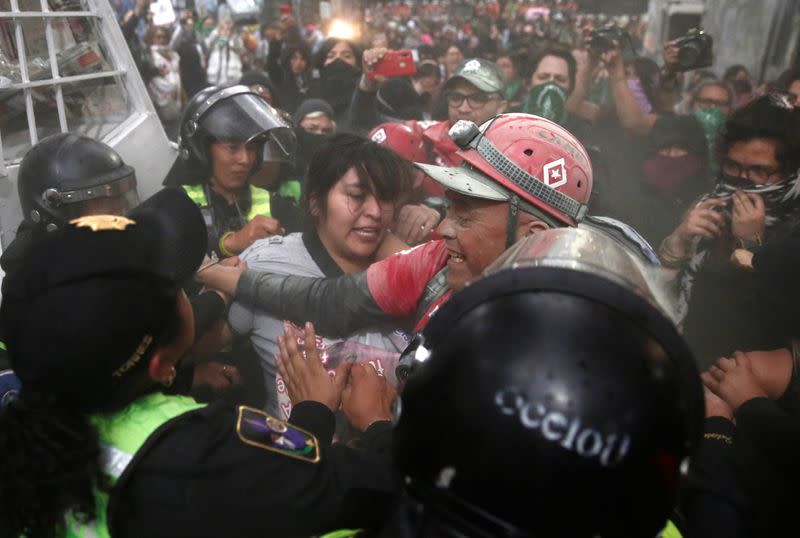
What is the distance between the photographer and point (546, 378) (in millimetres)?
814

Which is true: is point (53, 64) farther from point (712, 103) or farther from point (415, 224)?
point (712, 103)

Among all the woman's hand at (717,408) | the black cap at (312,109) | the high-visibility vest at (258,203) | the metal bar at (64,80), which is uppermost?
the metal bar at (64,80)

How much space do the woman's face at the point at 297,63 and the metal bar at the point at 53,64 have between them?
14.9ft

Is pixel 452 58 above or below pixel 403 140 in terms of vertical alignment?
below

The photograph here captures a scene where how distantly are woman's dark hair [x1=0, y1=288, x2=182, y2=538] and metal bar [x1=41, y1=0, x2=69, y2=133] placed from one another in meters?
2.50

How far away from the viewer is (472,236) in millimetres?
1935

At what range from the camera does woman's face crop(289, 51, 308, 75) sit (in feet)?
24.6

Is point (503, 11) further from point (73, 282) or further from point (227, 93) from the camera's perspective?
point (73, 282)

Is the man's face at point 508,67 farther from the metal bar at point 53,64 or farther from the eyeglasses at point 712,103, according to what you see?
the metal bar at point 53,64

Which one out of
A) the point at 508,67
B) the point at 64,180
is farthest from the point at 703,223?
the point at 508,67

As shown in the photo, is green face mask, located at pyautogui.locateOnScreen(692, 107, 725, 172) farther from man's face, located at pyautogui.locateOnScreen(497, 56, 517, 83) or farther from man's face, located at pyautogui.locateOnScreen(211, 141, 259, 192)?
man's face, located at pyautogui.locateOnScreen(497, 56, 517, 83)

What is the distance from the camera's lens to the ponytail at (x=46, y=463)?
1.16 meters

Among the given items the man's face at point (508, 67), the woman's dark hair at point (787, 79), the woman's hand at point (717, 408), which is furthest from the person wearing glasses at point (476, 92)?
the man's face at point (508, 67)

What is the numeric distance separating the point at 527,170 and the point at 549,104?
2635 mm
